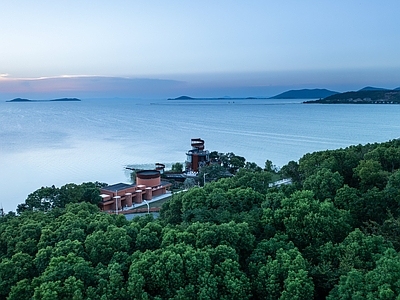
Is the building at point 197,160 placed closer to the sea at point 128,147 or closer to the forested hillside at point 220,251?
the sea at point 128,147

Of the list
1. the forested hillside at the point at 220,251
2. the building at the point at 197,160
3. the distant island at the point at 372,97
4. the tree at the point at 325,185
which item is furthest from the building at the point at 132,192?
the distant island at the point at 372,97

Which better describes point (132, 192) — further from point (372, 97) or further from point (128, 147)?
point (372, 97)

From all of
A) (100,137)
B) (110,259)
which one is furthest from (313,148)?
(110,259)

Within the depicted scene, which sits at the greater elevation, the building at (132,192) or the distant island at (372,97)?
the distant island at (372,97)

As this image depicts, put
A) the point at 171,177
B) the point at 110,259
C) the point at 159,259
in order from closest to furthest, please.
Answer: the point at 159,259
the point at 110,259
the point at 171,177

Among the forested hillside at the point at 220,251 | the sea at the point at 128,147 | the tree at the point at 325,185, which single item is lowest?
the sea at the point at 128,147

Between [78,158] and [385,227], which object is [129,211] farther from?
[78,158]

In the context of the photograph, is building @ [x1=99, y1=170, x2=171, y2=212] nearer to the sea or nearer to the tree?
the sea
